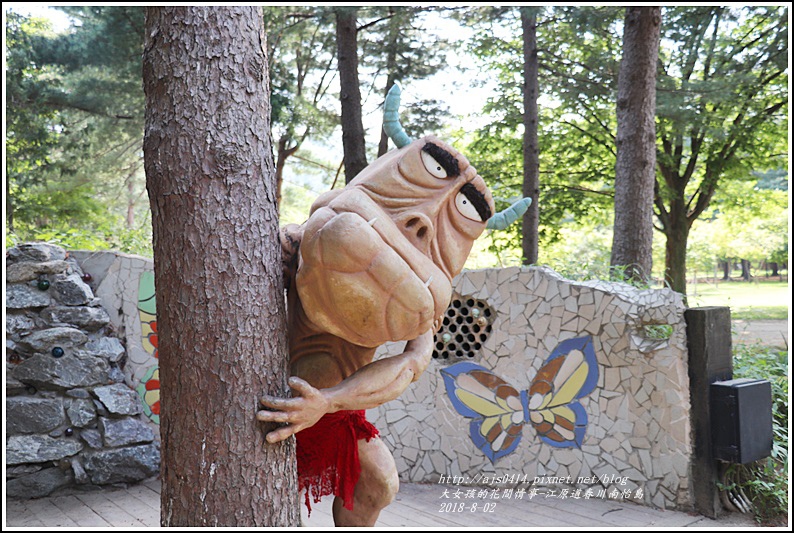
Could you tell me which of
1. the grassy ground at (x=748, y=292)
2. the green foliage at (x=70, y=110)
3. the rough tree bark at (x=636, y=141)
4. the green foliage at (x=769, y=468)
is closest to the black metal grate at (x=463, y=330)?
the rough tree bark at (x=636, y=141)

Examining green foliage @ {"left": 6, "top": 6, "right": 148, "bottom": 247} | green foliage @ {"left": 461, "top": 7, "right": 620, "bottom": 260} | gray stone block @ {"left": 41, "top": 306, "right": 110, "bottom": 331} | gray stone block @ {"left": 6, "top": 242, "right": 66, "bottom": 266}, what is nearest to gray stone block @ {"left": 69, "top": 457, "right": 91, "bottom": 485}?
gray stone block @ {"left": 41, "top": 306, "right": 110, "bottom": 331}

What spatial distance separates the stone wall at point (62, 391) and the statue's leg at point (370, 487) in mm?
3220

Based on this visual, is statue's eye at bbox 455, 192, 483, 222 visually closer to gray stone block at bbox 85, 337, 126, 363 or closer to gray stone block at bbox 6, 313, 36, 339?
gray stone block at bbox 85, 337, 126, 363

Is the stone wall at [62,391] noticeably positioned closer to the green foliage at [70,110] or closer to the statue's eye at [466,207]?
the green foliage at [70,110]

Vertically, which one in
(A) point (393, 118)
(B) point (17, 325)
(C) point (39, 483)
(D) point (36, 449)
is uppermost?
(A) point (393, 118)

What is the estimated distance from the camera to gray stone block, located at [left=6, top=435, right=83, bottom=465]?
4617mm

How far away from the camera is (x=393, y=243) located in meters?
1.90

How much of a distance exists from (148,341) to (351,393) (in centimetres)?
390

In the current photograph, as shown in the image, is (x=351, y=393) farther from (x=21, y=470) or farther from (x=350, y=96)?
(x=350, y=96)

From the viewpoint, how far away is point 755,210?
1113 centimetres

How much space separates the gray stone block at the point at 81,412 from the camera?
190 inches

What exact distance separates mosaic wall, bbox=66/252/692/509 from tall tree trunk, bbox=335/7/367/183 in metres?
2.03

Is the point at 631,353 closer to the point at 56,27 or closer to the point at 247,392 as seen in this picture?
the point at 247,392

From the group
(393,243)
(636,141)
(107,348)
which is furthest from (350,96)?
(393,243)
